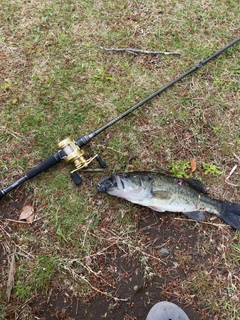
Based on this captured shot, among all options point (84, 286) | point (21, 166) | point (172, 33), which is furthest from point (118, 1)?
point (84, 286)

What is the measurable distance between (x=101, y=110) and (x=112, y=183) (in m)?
0.99

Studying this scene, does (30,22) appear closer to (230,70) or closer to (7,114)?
(7,114)

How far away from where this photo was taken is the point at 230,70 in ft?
13.0

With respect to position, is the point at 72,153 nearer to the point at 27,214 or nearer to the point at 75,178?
the point at 75,178

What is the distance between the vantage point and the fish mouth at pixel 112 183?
3.25 metres

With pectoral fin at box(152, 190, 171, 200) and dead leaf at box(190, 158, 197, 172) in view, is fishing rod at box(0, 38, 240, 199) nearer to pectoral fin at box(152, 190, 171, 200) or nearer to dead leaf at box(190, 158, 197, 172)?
pectoral fin at box(152, 190, 171, 200)

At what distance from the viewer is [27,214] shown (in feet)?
11.3

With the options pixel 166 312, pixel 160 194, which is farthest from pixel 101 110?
pixel 166 312

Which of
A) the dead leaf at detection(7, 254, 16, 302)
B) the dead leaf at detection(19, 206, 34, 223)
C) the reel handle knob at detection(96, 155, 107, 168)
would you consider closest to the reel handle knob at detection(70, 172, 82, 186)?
the reel handle knob at detection(96, 155, 107, 168)

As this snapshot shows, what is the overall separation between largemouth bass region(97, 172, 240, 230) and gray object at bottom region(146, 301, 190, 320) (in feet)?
3.13

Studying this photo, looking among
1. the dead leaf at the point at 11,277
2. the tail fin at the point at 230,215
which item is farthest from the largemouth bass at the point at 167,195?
the dead leaf at the point at 11,277

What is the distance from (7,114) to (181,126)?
2.10 m

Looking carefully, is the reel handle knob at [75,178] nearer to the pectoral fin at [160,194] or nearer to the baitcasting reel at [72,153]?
the baitcasting reel at [72,153]

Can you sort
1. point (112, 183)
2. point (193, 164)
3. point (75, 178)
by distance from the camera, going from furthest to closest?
point (193, 164), point (75, 178), point (112, 183)
